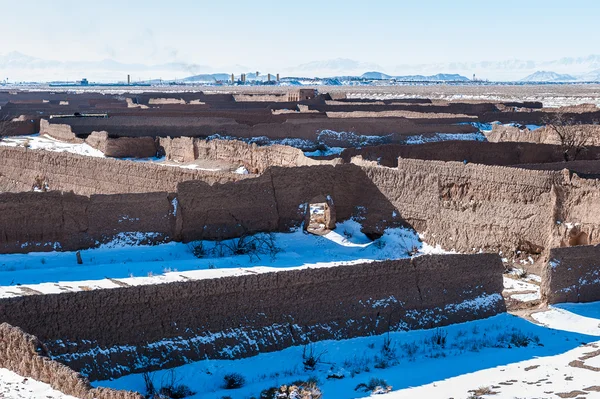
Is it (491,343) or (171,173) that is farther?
(171,173)

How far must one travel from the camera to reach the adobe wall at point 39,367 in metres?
8.62

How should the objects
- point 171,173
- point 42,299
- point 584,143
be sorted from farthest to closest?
point 584,143
point 171,173
point 42,299

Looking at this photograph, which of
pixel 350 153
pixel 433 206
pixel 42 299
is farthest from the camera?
pixel 350 153

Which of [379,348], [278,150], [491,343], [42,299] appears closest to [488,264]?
[491,343]

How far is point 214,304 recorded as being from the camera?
40.0ft

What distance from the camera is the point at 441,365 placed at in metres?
12.4

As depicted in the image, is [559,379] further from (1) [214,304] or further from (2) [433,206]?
(2) [433,206]

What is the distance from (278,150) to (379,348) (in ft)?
46.2

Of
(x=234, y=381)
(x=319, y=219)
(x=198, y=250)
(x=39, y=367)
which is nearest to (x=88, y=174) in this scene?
(x=198, y=250)

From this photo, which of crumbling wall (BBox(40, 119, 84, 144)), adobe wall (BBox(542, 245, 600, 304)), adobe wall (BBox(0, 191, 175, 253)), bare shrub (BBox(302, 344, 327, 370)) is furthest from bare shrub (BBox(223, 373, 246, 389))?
crumbling wall (BBox(40, 119, 84, 144))

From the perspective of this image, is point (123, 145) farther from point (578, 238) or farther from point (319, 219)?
point (578, 238)

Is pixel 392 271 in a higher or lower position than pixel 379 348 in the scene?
higher

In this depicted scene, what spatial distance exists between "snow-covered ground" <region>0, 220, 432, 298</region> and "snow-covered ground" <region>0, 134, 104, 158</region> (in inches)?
474

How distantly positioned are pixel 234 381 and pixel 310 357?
1322 millimetres
